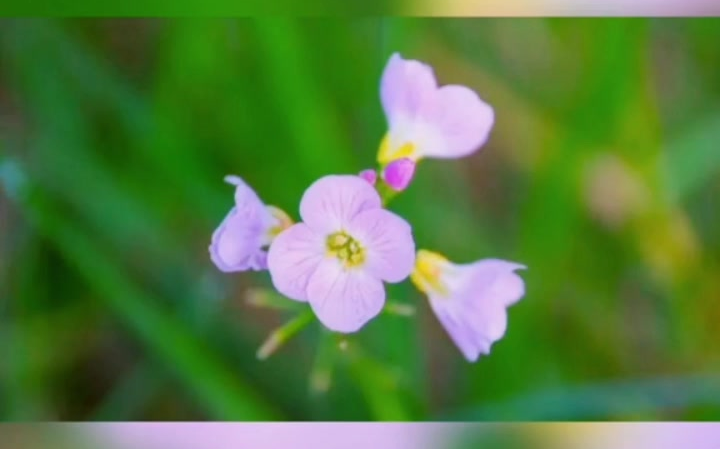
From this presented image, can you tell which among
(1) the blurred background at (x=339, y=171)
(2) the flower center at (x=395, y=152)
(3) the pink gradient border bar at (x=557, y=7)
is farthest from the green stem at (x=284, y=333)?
(3) the pink gradient border bar at (x=557, y=7)

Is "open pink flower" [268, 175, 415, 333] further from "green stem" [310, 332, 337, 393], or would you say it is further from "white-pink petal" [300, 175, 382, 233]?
"green stem" [310, 332, 337, 393]

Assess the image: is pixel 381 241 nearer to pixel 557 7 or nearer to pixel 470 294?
Result: pixel 470 294

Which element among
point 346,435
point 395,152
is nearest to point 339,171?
point 395,152

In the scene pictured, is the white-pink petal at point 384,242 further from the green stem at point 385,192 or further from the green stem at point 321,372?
the green stem at point 321,372

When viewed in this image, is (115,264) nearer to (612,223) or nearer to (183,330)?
(183,330)

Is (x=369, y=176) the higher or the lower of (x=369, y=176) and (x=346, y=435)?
the higher
